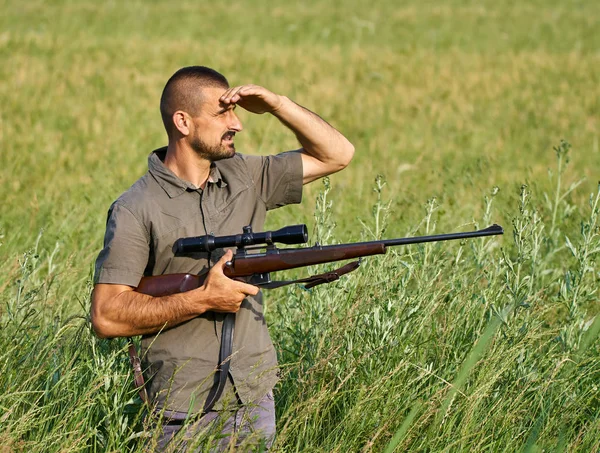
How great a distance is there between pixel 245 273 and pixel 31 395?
55.4 inches

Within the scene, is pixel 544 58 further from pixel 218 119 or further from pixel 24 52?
pixel 218 119

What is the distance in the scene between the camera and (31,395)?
167 inches

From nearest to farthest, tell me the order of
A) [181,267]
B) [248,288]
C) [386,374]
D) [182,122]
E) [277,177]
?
[248,288]
[181,267]
[182,122]
[277,177]
[386,374]

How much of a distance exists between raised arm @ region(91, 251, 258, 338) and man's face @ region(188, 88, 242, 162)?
487 mm

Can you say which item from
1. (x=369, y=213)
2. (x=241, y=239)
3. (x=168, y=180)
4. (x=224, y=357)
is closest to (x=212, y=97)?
(x=168, y=180)

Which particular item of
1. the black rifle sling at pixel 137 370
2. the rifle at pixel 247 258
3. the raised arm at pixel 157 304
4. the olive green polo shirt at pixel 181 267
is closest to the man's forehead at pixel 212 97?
the olive green polo shirt at pixel 181 267

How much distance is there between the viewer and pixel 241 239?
3529 mm

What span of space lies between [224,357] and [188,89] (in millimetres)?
1122

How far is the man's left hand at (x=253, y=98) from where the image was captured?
3738 millimetres

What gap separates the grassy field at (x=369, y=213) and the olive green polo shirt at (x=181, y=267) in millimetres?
208

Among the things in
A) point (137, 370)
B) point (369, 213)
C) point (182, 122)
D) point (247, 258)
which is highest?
point (182, 122)

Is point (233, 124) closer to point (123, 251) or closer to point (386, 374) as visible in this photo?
point (123, 251)

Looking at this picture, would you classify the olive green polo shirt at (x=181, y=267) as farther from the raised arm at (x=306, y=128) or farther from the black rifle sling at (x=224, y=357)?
the raised arm at (x=306, y=128)

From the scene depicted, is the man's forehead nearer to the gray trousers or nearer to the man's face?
the man's face
